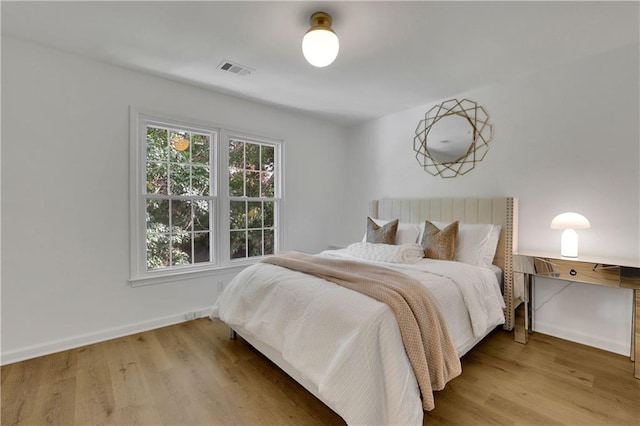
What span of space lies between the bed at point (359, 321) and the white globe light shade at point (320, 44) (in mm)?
1541

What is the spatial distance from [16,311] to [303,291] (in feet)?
7.64

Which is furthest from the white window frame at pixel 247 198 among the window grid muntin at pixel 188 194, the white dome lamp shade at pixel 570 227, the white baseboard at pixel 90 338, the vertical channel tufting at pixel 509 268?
the white dome lamp shade at pixel 570 227

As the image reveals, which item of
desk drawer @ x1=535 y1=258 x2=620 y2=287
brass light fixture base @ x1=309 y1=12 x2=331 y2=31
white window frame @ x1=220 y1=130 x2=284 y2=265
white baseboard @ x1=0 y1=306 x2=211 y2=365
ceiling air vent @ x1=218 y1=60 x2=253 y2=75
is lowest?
white baseboard @ x1=0 y1=306 x2=211 y2=365

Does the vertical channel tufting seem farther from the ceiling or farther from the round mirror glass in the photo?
the ceiling

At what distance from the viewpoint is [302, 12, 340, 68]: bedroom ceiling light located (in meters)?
1.91

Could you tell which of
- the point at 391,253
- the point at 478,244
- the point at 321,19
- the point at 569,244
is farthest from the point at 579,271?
the point at 321,19

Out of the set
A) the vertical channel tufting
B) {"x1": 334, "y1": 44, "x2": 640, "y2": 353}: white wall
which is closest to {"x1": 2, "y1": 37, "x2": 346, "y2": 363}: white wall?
the vertical channel tufting

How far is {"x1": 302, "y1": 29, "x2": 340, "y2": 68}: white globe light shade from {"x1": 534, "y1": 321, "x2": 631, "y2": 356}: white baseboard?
312 cm

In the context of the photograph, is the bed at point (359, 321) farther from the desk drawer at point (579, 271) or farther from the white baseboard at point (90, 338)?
the white baseboard at point (90, 338)

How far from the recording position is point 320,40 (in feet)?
6.24

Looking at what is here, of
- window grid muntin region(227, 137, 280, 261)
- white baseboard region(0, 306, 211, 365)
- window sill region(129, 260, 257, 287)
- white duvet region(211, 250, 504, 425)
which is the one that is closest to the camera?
white duvet region(211, 250, 504, 425)

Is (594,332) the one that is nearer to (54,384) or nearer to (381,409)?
(381,409)

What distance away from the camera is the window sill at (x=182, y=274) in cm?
288

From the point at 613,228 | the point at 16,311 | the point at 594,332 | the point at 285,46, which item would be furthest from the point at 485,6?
the point at 16,311
